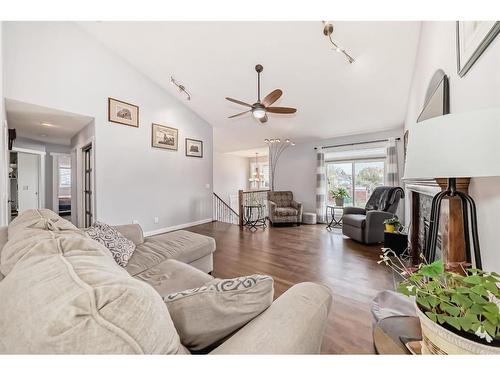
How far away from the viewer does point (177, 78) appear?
4.18 metres

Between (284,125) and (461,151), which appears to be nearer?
(461,151)

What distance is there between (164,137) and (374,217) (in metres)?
4.34

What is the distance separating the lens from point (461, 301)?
20.9 inches

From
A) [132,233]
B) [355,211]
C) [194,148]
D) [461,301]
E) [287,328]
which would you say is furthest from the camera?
[194,148]

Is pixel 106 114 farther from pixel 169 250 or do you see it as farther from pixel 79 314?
pixel 79 314

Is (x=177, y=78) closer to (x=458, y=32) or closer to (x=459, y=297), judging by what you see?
(x=458, y=32)

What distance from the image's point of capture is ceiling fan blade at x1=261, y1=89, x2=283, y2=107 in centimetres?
279

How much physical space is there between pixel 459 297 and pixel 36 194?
833 centimetres

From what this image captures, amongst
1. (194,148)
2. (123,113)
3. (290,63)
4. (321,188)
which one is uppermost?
(290,63)

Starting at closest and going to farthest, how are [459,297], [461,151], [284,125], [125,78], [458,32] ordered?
[459,297], [461,151], [458,32], [125,78], [284,125]

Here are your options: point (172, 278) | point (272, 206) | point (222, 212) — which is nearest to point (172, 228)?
point (222, 212)

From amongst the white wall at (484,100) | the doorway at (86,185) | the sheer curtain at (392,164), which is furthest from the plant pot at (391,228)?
the doorway at (86,185)

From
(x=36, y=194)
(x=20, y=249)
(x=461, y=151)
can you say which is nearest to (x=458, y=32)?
(x=461, y=151)

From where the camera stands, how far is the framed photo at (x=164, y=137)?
14.5 ft
